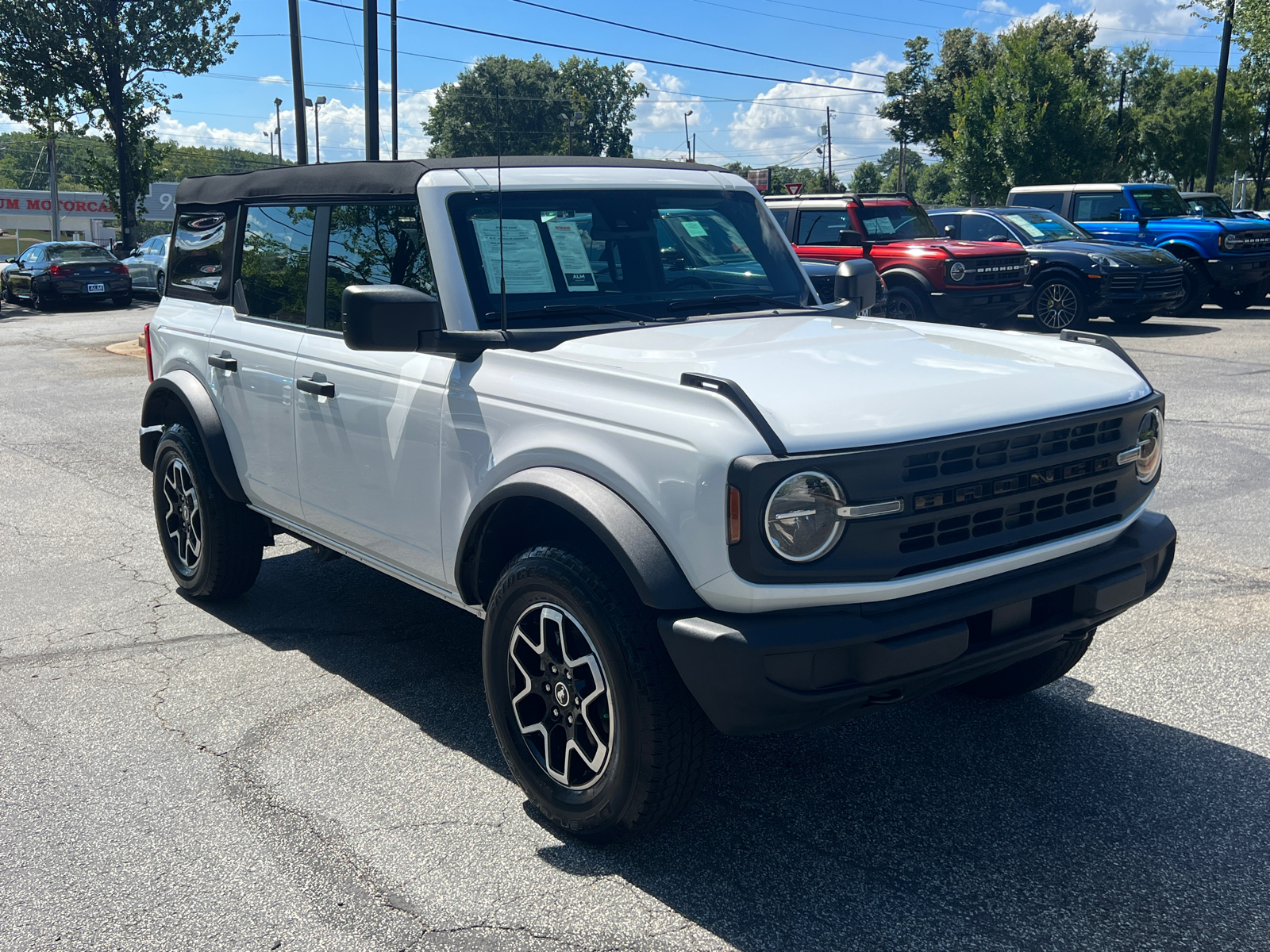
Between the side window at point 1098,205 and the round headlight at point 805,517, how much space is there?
60.5 feet

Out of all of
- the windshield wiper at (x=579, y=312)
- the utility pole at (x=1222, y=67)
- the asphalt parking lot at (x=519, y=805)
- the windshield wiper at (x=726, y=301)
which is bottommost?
the asphalt parking lot at (x=519, y=805)

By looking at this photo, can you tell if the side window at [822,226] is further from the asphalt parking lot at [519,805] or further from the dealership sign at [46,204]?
the dealership sign at [46,204]

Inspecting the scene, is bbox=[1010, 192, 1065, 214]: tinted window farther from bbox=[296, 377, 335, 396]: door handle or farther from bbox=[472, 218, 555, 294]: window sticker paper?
bbox=[296, 377, 335, 396]: door handle

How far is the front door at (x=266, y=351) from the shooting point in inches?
179

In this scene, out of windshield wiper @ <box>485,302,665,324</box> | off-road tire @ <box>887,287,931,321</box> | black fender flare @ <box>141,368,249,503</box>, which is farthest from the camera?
off-road tire @ <box>887,287,931,321</box>

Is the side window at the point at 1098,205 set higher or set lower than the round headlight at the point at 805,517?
higher

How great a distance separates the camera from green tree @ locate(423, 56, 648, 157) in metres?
86.1

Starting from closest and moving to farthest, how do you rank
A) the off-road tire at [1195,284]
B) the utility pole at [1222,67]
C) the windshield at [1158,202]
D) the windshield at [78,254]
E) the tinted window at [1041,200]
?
the off-road tire at [1195,284]
the windshield at [1158,202]
the tinted window at [1041,200]
the windshield at [78,254]
the utility pole at [1222,67]

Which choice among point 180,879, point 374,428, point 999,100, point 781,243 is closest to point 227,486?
point 374,428

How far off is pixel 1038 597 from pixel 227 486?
3.48 meters

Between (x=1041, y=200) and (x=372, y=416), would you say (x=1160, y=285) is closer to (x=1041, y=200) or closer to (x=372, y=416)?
(x=1041, y=200)

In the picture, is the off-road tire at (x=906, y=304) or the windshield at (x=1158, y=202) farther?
the windshield at (x=1158, y=202)

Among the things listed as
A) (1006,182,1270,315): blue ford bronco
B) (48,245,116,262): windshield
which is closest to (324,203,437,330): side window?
(1006,182,1270,315): blue ford bronco

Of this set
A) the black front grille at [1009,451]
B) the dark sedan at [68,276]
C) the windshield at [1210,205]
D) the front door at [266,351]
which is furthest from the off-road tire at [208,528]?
the dark sedan at [68,276]
